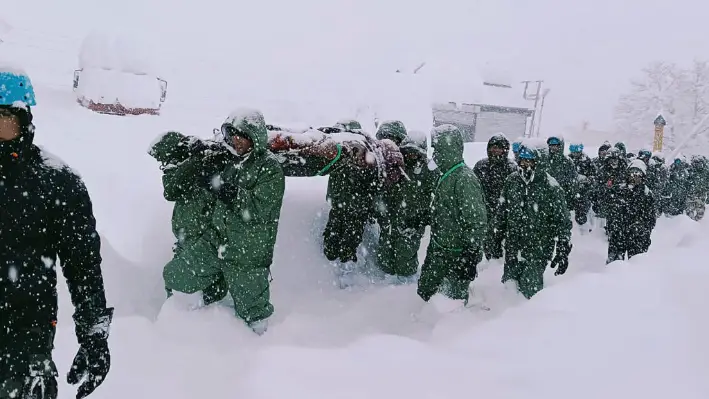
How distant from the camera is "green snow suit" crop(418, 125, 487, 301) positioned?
15.3ft

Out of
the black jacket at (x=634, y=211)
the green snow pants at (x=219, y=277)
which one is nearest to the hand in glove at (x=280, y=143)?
the green snow pants at (x=219, y=277)

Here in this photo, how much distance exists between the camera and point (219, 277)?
14.8 ft

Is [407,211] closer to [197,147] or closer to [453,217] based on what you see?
[453,217]

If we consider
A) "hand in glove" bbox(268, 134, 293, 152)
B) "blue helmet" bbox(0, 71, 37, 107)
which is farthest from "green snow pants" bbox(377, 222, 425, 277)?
"blue helmet" bbox(0, 71, 37, 107)

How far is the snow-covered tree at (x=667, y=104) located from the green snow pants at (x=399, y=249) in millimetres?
38371

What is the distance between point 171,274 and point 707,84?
45.2 m

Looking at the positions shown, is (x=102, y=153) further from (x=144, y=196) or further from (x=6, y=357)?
(x=6, y=357)

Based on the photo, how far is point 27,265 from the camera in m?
2.02

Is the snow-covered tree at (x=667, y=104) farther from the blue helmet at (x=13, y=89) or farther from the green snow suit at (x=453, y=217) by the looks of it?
the blue helmet at (x=13, y=89)

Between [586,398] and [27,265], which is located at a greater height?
[27,265]

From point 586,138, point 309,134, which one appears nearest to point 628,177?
point 309,134

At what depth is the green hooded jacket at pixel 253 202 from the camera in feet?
12.8

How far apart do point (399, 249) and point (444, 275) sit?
3.96 ft

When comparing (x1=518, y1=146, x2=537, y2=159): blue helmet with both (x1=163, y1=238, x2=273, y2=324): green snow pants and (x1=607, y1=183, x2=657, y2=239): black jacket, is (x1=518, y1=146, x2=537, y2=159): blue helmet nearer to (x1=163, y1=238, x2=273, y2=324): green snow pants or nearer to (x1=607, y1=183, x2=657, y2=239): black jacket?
(x1=607, y1=183, x2=657, y2=239): black jacket
